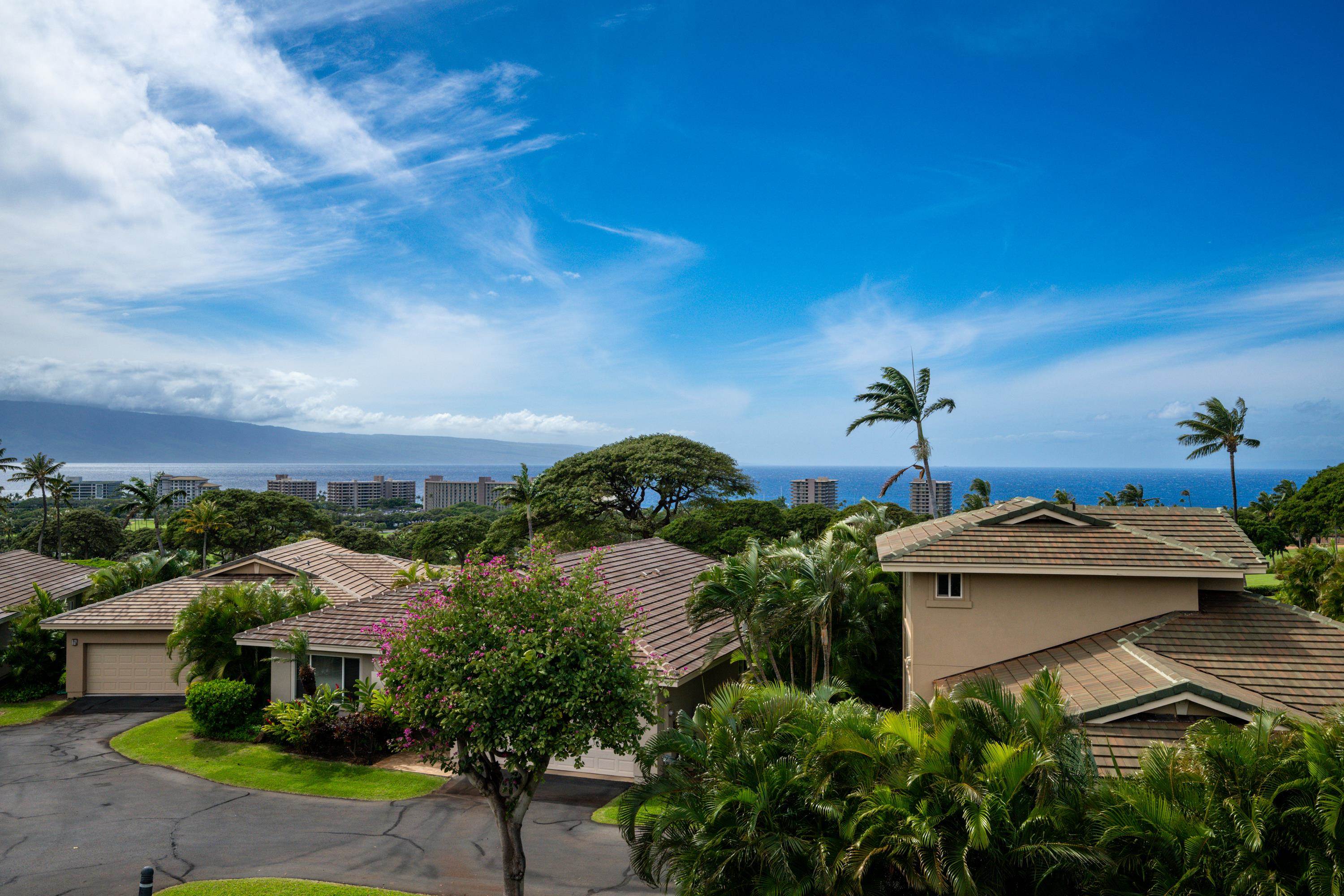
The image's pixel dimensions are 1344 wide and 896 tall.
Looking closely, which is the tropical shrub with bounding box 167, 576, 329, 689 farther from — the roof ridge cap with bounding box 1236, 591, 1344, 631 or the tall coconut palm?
the tall coconut palm

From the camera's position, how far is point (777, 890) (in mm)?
8664

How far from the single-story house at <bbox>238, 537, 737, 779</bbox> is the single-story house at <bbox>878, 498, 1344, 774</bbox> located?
566 cm

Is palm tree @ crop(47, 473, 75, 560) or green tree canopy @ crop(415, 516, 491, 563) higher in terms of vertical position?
palm tree @ crop(47, 473, 75, 560)

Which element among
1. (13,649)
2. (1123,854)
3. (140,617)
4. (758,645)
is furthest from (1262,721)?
(13,649)

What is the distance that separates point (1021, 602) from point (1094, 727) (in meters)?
4.75

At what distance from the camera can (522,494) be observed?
5197 cm

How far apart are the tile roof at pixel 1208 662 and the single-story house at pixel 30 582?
34.0 metres

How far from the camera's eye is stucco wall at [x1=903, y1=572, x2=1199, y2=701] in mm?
15680

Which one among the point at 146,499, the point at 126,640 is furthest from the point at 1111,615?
the point at 146,499

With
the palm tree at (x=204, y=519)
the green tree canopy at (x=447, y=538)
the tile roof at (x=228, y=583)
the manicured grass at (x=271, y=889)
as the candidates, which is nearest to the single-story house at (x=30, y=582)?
the tile roof at (x=228, y=583)

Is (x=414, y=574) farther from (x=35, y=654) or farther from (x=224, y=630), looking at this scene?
(x=35, y=654)

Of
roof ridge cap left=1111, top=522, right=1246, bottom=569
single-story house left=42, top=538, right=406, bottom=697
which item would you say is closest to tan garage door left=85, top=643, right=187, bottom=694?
single-story house left=42, top=538, right=406, bottom=697

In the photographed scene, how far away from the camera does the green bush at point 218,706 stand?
21.5 metres

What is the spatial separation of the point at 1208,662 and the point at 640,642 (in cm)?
1111
